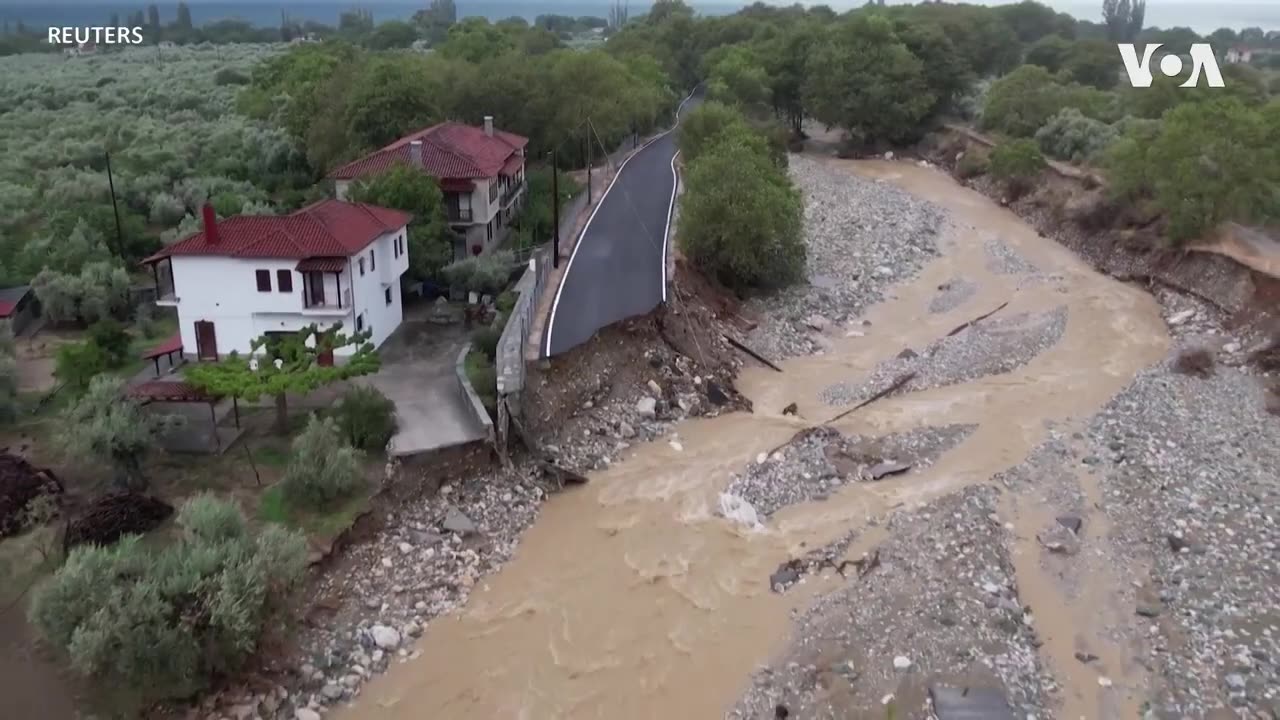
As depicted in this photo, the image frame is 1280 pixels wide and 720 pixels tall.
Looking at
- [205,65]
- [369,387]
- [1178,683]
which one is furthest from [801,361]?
[205,65]

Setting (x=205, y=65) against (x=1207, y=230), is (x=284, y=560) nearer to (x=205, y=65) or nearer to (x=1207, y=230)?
(x=1207, y=230)

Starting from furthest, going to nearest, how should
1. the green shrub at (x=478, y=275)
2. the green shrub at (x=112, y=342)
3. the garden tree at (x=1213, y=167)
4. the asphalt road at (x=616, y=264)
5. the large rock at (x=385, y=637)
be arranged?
the garden tree at (x=1213, y=167) < the green shrub at (x=478, y=275) < the asphalt road at (x=616, y=264) < the green shrub at (x=112, y=342) < the large rock at (x=385, y=637)

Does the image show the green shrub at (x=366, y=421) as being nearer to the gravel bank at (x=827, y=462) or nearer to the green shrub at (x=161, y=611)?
the green shrub at (x=161, y=611)

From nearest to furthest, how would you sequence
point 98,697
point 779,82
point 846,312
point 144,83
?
point 98,697 < point 846,312 < point 779,82 < point 144,83

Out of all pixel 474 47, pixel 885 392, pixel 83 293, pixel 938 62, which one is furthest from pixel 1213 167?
pixel 474 47

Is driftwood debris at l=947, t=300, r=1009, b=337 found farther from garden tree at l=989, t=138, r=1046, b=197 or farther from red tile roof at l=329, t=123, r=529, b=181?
garden tree at l=989, t=138, r=1046, b=197

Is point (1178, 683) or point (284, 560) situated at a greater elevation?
point (284, 560)

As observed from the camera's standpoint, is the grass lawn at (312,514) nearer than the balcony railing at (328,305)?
Yes

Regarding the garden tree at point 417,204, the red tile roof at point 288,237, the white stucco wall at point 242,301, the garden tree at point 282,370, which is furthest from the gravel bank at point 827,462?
the garden tree at point 417,204
